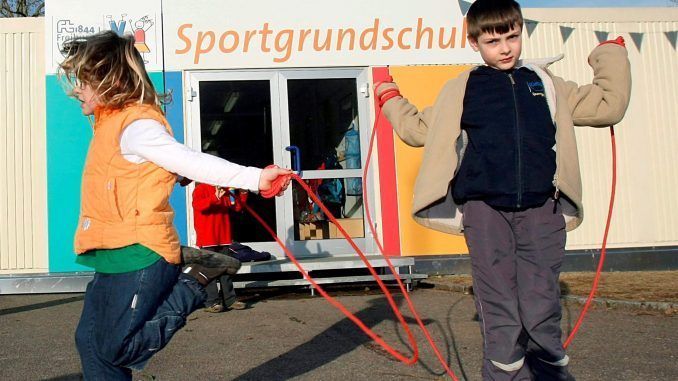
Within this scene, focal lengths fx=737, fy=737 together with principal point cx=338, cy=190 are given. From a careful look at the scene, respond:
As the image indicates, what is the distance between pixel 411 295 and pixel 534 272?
17.3ft

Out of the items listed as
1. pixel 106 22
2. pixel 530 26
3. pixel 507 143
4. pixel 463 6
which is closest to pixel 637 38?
pixel 530 26

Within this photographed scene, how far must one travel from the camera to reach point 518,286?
→ 3.06 metres

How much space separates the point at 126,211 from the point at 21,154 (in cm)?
735

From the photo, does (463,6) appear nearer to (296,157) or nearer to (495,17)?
(296,157)

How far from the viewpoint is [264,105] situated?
972cm

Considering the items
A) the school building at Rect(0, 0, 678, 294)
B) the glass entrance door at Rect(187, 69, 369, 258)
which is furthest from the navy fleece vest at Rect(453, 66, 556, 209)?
the glass entrance door at Rect(187, 69, 369, 258)

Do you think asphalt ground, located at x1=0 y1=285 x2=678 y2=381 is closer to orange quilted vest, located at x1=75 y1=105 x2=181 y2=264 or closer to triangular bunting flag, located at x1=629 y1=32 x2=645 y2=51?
orange quilted vest, located at x1=75 y1=105 x2=181 y2=264

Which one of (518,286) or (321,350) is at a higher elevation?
(518,286)

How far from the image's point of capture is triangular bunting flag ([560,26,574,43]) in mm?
9891

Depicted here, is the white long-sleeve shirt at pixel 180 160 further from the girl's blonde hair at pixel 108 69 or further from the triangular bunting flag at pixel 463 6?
the triangular bunting flag at pixel 463 6

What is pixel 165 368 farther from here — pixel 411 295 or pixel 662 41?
pixel 662 41

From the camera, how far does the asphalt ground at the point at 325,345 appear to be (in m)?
4.43

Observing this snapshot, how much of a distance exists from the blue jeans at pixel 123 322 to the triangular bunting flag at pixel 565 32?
8.35m

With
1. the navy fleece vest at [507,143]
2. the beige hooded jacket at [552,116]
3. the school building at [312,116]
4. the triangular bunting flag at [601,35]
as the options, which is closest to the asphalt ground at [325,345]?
the beige hooded jacket at [552,116]
